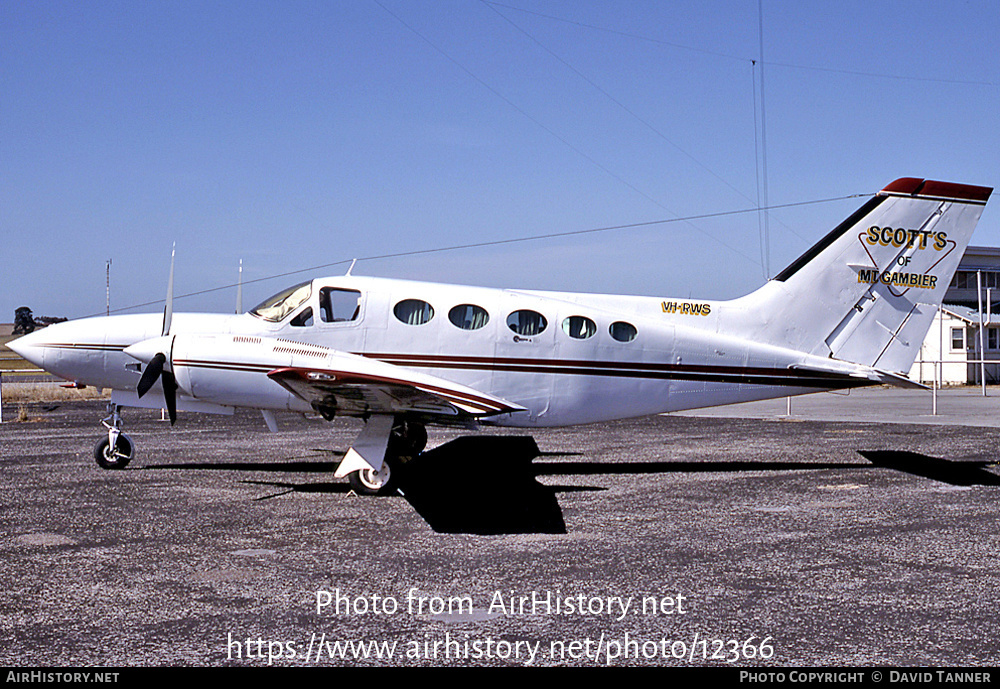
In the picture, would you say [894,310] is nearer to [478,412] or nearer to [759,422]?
[478,412]

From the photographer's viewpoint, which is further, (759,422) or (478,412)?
(759,422)

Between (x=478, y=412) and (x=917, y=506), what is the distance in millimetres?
5733

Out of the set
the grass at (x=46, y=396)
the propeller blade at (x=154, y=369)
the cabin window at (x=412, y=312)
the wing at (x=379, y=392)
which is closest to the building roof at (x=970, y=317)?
the wing at (x=379, y=392)

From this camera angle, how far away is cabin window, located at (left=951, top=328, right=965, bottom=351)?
153ft

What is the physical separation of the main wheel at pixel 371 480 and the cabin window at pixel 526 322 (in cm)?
301

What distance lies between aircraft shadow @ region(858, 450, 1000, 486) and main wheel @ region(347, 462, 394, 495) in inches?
325

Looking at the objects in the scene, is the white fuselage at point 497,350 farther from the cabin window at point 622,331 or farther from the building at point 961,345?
the building at point 961,345

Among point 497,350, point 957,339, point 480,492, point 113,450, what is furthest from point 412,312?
point 957,339

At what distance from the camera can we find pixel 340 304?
1230 centimetres

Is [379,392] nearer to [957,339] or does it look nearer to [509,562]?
[509,562]
